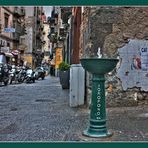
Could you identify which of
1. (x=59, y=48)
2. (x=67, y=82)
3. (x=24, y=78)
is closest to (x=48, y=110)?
(x=67, y=82)

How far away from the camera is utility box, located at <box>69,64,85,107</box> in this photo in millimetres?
9391

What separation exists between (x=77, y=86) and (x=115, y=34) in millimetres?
1563

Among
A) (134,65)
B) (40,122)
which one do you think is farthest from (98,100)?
(134,65)

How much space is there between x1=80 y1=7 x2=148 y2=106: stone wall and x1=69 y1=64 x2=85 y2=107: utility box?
0.70 meters

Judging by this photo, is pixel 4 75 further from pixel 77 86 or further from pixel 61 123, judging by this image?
pixel 61 123

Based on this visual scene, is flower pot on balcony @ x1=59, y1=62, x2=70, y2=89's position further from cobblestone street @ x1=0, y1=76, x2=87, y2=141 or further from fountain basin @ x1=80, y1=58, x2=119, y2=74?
fountain basin @ x1=80, y1=58, x2=119, y2=74

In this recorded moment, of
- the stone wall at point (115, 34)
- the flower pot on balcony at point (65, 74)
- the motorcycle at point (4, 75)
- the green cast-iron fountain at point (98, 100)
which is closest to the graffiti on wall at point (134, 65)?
the stone wall at point (115, 34)

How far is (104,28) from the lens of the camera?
898cm

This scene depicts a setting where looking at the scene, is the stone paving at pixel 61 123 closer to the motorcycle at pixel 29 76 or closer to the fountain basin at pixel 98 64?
the fountain basin at pixel 98 64

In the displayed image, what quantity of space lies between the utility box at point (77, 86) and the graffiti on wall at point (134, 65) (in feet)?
3.22

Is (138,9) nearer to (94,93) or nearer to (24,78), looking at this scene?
(94,93)

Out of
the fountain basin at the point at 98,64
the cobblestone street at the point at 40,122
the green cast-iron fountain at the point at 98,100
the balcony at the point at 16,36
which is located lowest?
the cobblestone street at the point at 40,122

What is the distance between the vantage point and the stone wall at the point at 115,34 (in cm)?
894

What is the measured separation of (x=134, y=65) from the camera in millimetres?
9016
